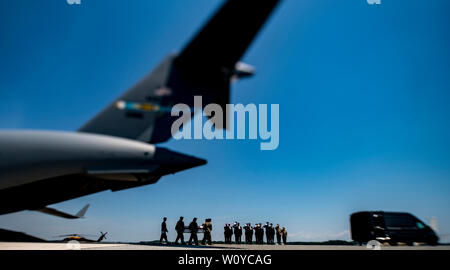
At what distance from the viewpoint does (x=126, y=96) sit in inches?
249

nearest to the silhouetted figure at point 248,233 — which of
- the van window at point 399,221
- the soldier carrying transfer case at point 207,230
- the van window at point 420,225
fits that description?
the soldier carrying transfer case at point 207,230

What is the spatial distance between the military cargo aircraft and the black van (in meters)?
8.00

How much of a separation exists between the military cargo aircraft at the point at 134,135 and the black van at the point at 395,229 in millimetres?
8005

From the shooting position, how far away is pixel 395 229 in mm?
9883

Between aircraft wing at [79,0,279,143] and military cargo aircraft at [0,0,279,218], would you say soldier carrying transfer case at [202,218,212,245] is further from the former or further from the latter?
aircraft wing at [79,0,279,143]

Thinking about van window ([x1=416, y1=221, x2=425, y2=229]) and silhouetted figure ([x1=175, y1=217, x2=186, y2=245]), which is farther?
silhouetted figure ([x1=175, y1=217, x2=186, y2=245])

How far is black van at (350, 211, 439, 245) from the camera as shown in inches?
384

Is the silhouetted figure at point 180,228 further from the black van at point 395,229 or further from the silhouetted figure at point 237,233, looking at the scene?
the black van at point 395,229

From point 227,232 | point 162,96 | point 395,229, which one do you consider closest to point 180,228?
point 227,232

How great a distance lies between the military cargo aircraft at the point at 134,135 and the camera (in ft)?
16.8

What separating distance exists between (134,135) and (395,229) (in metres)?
9.97

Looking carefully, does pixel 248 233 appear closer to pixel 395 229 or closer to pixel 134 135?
pixel 395 229

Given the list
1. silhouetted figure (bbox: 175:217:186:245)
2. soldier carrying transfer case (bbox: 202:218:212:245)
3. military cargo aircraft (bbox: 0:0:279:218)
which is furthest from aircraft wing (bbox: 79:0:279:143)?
soldier carrying transfer case (bbox: 202:218:212:245)
